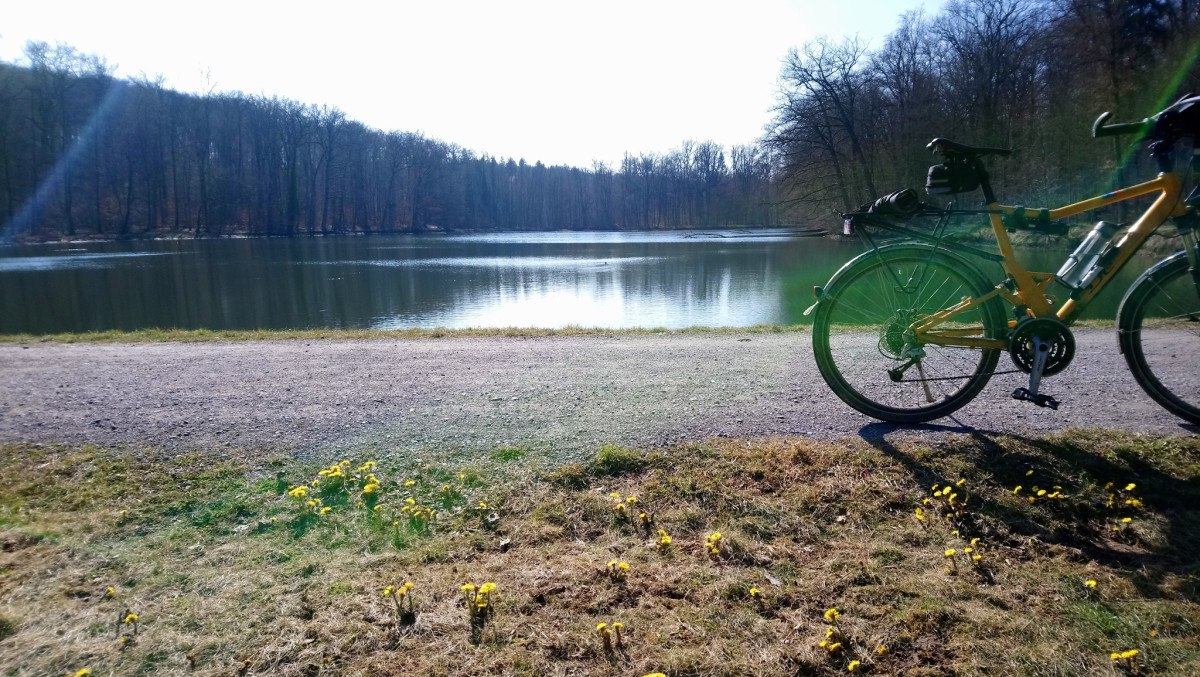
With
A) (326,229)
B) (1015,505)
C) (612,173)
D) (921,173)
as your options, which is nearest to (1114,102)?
(921,173)

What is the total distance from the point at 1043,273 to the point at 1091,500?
1238mm

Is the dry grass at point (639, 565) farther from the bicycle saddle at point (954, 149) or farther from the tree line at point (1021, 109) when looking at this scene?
the tree line at point (1021, 109)

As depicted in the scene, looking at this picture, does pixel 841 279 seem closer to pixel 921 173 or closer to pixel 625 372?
pixel 625 372

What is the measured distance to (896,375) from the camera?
3.90 m

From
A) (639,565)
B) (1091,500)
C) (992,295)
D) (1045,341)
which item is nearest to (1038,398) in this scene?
(1045,341)

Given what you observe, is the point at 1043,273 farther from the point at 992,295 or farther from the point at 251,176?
the point at 251,176

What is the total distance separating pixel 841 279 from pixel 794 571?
197 cm

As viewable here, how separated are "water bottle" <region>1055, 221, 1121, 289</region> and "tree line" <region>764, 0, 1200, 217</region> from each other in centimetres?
2611

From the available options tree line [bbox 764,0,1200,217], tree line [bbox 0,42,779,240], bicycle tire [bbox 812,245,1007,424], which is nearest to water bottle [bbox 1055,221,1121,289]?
bicycle tire [bbox 812,245,1007,424]

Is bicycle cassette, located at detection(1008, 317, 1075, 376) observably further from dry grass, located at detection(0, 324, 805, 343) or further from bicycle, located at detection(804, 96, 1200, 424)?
dry grass, located at detection(0, 324, 805, 343)

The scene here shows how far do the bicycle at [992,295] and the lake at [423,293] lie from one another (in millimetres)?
6180

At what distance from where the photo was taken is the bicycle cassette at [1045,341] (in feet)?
11.5

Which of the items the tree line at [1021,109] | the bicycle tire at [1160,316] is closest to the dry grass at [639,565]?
the bicycle tire at [1160,316]

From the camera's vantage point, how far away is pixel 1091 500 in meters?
2.93
